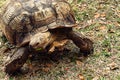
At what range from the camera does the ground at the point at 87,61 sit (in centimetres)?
415

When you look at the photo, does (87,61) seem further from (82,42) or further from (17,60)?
(17,60)

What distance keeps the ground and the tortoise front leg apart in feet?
0.34

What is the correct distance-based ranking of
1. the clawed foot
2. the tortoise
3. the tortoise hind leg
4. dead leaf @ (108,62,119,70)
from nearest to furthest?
1. the tortoise
2. the tortoise hind leg
3. dead leaf @ (108,62,119,70)
4. the clawed foot

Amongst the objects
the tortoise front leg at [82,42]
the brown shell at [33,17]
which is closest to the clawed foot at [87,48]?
the tortoise front leg at [82,42]

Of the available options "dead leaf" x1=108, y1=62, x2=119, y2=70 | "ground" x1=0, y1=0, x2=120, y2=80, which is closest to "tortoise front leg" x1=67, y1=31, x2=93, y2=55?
"ground" x1=0, y1=0, x2=120, y2=80

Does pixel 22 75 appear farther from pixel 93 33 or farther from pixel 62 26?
pixel 93 33

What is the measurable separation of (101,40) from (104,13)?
867mm

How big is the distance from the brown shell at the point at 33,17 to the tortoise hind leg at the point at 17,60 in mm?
126

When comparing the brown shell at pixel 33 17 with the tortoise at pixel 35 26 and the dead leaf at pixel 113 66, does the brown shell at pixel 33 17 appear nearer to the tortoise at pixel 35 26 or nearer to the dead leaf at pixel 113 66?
the tortoise at pixel 35 26

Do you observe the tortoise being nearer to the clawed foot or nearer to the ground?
the clawed foot

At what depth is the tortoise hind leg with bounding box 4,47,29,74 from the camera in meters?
4.07

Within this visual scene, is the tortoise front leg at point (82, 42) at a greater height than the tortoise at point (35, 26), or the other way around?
the tortoise at point (35, 26)

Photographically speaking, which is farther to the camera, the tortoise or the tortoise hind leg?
the tortoise hind leg

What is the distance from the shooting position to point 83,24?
527cm
